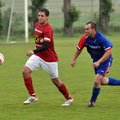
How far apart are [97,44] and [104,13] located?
41147 mm

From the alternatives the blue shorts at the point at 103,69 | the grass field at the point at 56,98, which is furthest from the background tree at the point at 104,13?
the blue shorts at the point at 103,69

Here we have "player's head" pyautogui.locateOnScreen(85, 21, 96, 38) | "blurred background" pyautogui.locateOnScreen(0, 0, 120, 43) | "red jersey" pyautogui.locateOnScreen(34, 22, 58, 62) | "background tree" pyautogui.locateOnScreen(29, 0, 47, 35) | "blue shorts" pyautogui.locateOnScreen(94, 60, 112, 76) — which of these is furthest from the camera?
"background tree" pyautogui.locateOnScreen(29, 0, 47, 35)

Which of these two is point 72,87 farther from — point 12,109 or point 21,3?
point 21,3

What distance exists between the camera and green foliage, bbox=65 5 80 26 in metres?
46.5

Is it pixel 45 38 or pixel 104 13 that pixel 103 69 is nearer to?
pixel 45 38

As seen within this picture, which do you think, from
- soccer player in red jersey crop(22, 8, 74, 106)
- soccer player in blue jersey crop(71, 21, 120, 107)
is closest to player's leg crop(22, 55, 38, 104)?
soccer player in red jersey crop(22, 8, 74, 106)

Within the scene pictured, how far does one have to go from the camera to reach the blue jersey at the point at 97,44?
8.57 metres

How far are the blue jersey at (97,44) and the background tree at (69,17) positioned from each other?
37.5 m

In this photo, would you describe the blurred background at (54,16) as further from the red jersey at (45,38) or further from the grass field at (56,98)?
the red jersey at (45,38)

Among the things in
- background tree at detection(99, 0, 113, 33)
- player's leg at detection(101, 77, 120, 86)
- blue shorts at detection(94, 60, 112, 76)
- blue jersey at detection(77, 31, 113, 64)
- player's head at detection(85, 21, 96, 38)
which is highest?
player's head at detection(85, 21, 96, 38)

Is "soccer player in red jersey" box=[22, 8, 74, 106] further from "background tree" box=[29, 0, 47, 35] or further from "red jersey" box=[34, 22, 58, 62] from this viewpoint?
"background tree" box=[29, 0, 47, 35]

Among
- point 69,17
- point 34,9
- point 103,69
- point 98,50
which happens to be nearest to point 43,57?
point 98,50

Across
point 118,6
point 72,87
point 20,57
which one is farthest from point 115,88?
point 118,6

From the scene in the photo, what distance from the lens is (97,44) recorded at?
28.3 ft
